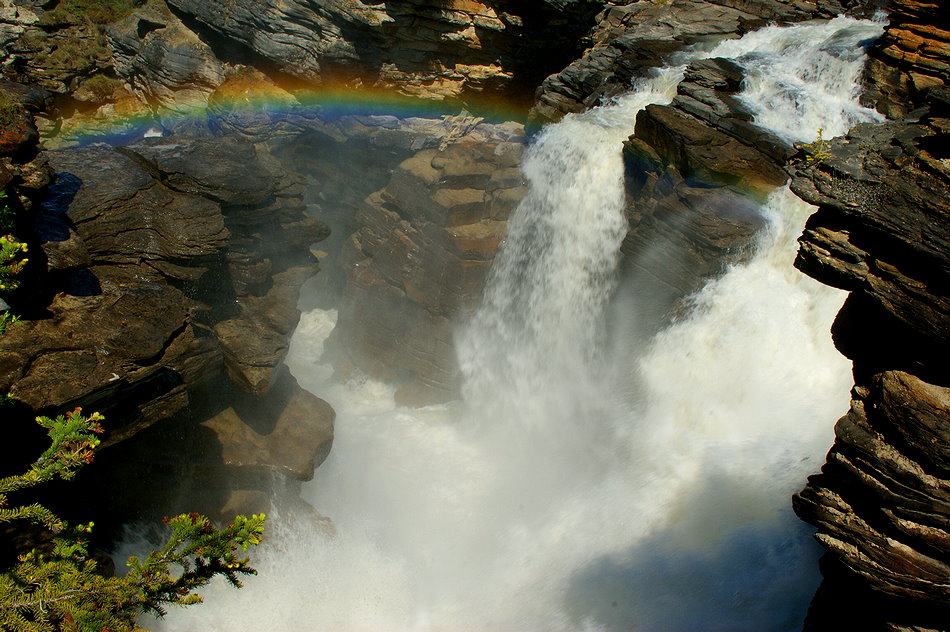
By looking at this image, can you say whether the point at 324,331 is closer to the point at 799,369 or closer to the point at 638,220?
the point at 638,220

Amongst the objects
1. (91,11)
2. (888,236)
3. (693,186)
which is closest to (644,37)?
(693,186)

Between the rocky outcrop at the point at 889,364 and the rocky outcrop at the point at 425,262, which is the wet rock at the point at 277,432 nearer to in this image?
the rocky outcrop at the point at 425,262

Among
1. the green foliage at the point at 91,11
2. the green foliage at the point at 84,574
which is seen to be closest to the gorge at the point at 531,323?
the green foliage at the point at 84,574

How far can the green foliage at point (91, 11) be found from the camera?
990 inches

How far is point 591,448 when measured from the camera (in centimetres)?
1436

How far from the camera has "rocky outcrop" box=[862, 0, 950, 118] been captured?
14922 millimetres

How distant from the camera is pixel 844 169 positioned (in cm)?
768

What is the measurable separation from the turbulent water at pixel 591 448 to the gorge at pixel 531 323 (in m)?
0.08

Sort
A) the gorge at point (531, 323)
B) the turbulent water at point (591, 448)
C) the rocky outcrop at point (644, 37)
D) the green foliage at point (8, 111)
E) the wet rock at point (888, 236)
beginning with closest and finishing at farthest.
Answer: the wet rock at point (888, 236) < the gorge at point (531, 323) < the turbulent water at point (591, 448) < the green foliage at point (8, 111) < the rocky outcrop at point (644, 37)

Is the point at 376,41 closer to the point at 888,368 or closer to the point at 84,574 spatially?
the point at 888,368

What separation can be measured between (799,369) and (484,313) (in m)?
9.62

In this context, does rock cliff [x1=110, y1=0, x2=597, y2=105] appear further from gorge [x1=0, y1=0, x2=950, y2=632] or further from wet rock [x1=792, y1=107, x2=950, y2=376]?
wet rock [x1=792, y1=107, x2=950, y2=376]

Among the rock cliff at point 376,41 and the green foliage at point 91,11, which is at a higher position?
the rock cliff at point 376,41

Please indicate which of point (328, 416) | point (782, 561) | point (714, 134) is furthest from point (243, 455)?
point (714, 134)
